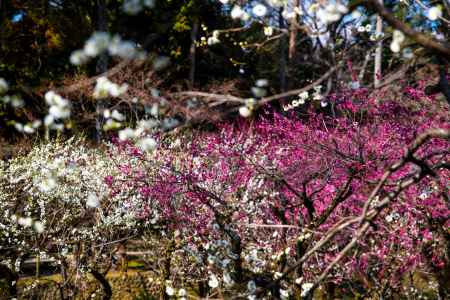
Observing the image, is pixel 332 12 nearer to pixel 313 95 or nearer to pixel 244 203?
pixel 313 95

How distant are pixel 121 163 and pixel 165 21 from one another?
1156cm

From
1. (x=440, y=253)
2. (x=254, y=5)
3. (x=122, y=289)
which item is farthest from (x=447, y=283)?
(x=122, y=289)

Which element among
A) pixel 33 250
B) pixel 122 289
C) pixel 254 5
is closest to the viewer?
pixel 254 5

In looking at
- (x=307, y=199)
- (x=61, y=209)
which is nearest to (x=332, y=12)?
(x=307, y=199)

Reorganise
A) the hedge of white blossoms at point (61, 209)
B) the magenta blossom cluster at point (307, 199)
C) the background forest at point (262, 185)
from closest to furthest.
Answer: the background forest at point (262, 185), the magenta blossom cluster at point (307, 199), the hedge of white blossoms at point (61, 209)

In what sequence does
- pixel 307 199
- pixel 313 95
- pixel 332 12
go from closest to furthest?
pixel 332 12
pixel 307 199
pixel 313 95

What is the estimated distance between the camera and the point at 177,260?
7512 millimetres

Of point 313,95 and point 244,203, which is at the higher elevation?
point 313,95

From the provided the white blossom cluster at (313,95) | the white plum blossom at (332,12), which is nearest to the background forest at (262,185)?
the white plum blossom at (332,12)

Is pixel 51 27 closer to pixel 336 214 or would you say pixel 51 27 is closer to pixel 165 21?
pixel 165 21

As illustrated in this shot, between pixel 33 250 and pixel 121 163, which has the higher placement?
pixel 121 163

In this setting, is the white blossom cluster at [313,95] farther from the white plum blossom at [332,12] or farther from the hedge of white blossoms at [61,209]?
the hedge of white blossoms at [61,209]

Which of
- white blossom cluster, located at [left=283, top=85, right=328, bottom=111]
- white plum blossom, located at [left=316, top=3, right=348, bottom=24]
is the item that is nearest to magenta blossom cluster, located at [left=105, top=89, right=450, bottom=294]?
white blossom cluster, located at [left=283, top=85, right=328, bottom=111]

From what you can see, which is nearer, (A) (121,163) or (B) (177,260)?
(B) (177,260)
